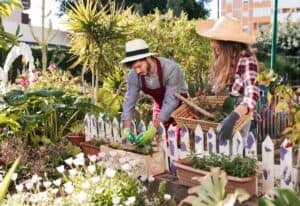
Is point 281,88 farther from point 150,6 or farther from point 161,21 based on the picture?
point 150,6

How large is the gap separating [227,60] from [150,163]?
0.94 m

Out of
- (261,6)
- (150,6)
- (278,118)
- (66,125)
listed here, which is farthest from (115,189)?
(261,6)

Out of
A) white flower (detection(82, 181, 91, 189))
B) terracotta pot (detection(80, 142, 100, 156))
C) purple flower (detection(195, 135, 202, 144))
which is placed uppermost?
purple flower (detection(195, 135, 202, 144))

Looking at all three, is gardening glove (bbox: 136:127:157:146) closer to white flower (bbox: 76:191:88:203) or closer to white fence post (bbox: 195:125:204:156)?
white fence post (bbox: 195:125:204:156)

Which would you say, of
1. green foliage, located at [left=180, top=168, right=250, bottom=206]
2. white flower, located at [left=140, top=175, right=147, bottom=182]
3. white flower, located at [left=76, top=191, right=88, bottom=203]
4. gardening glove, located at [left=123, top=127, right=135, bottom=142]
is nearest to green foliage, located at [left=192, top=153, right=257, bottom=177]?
white flower, located at [left=140, top=175, right=147, bottom=182]

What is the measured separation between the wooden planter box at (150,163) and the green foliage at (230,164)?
1.45 ft

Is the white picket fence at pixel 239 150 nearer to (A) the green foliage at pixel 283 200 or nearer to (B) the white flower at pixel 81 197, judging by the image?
(A) the green foliage at pixel 283 200

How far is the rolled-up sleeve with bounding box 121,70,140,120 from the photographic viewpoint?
3753 mm

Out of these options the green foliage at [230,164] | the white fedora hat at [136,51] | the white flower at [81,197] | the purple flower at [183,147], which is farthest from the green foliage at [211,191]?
the white fedora hat at [136,51]

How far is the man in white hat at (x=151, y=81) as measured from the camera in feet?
11.6

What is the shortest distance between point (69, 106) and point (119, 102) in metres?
1.85

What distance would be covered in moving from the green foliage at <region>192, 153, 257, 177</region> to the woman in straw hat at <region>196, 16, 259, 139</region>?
5.9 inches

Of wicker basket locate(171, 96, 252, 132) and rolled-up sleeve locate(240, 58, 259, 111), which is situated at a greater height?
rolled-up sleeve locate(240, 58, 259, 111)

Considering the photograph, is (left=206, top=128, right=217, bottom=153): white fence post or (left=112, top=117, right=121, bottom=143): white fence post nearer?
(left=206, top=128, right=217, bottom=153): white fence post
